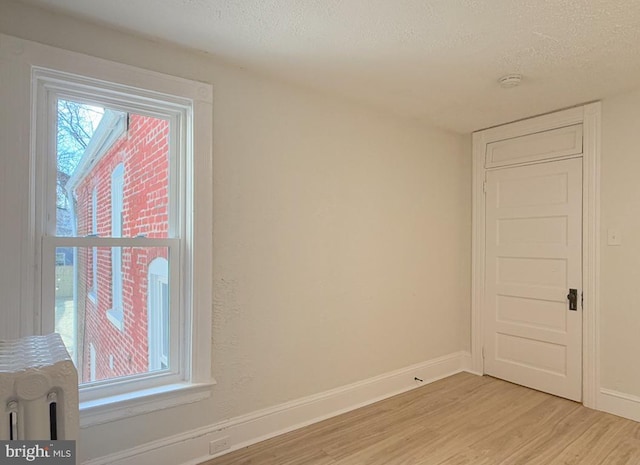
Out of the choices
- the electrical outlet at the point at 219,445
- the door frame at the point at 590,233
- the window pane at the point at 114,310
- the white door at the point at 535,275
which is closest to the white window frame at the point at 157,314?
the window pane at the point at 114,310

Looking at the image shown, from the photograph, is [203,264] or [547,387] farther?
[547,387]

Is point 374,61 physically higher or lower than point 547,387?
higher

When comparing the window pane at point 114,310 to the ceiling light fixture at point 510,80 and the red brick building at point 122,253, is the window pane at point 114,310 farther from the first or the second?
the ceiling light fixture at point 510,80

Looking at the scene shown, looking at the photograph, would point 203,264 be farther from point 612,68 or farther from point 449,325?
point 612,68

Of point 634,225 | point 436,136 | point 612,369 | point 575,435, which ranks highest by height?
point 436,136

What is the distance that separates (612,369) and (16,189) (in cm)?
398

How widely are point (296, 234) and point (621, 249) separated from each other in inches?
95.5

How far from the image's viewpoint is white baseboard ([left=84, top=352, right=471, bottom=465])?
6.97 feet

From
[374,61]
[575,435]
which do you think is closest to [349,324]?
[575,435]

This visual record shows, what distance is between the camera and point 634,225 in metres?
2.81

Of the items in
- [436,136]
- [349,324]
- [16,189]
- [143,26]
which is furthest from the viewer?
[436,136]

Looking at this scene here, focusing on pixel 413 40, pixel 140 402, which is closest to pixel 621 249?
pixel 413 40

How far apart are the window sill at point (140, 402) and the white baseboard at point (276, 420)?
0.64 ft
